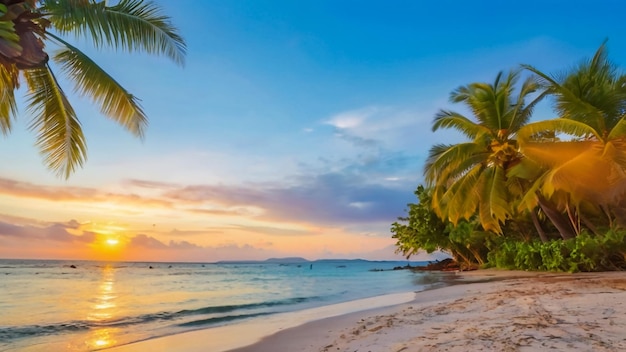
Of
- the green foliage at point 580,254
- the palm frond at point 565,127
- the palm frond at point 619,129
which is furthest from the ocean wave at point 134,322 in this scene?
the green foliage at point 580,254

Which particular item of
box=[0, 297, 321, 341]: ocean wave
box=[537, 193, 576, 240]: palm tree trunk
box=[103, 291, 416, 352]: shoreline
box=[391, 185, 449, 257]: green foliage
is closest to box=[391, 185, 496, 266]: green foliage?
box=[391, 185, 449, 257]: green foliage

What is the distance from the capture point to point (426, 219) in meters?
30.1

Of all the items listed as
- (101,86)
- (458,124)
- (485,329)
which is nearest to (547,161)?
(458,124)

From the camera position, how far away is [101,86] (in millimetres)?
7449

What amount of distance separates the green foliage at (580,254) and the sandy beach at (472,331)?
1009 centimetres

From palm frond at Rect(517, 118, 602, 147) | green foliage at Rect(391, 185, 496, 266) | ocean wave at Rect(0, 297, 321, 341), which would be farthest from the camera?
green foliage at Rect(391, 185, 496, 266)

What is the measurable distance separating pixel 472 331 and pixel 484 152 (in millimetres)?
14294

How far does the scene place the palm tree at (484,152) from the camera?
1700 centimetres

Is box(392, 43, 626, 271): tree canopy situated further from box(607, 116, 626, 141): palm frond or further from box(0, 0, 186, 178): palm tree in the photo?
box(0, 0, 186, 178): palm tree

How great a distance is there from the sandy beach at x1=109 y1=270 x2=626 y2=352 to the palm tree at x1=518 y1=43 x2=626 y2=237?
7.67 meters

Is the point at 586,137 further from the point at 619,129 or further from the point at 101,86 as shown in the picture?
the point at 101,86

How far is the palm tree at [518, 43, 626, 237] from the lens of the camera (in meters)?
13.6

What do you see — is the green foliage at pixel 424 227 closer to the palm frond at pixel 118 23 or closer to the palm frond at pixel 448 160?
the palm frond at pixel 448 160

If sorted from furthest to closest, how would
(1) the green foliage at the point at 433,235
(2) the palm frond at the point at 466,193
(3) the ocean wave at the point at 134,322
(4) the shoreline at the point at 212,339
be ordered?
(1) the green foliage at the point at 433,235 → (2) the palm frond at the point at 466,193 → (3) the ocean wave at the point at 134,322 → (4) the shoreline at the point at 212,339
